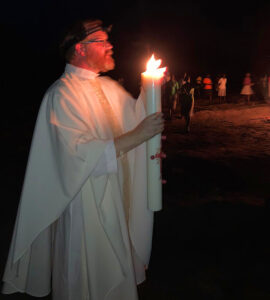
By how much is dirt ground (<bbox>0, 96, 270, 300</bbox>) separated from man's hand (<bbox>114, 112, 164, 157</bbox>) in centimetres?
166

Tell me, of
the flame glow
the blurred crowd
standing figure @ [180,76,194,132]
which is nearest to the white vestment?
the flame glow

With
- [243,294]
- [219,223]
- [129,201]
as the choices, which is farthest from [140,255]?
[219,223]

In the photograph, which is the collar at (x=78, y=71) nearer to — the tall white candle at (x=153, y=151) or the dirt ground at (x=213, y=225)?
the tall white candle at (x=153, y=151)

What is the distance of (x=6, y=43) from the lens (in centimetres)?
3381

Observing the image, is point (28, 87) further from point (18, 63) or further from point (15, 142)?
point (15, 142)

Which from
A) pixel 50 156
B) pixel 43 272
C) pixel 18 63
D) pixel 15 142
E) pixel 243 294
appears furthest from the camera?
pixel 18 63

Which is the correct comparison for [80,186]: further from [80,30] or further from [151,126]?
[80,30]

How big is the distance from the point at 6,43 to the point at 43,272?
36096 mm

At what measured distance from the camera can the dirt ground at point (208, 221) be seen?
2975mm

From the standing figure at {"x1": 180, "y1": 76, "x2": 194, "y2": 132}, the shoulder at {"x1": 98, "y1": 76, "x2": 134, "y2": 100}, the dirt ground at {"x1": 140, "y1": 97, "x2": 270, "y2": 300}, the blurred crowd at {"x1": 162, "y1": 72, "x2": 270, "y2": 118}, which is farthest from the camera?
the blurred crowd at {"x1": 162, "y1": 72, "x2": 270, "y2": 118}

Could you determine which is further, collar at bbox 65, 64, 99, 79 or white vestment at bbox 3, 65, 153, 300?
collar at bbox 65, 64, 99, 79

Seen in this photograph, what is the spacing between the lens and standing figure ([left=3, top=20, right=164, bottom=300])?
1751 mm

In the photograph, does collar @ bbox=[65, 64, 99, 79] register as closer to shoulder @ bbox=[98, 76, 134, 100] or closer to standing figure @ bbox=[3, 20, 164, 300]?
standing figure @ bbox=[3, 20, 164, 300]

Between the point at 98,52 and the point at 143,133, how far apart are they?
613 mm
